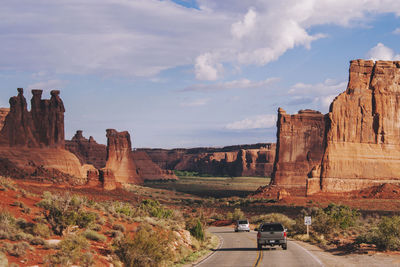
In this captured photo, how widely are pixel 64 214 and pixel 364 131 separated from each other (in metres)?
71.6

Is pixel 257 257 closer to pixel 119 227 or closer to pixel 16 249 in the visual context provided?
pixel 119 227

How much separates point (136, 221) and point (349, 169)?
5989 centimetres

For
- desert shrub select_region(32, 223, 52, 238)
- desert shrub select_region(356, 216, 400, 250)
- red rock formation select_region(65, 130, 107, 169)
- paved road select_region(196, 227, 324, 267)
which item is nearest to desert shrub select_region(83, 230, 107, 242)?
desert shrub select_region(32, 223, 52, 238)

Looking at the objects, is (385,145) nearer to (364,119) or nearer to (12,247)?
(364,119)

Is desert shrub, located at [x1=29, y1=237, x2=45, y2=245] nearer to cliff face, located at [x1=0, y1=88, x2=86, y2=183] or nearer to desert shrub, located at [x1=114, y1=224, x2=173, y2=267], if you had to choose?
desert shrub, located at [x1=114, y1=224, x2=173, y2=267]

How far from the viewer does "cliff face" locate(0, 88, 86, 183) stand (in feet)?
260

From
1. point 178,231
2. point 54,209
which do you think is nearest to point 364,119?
point 178,231

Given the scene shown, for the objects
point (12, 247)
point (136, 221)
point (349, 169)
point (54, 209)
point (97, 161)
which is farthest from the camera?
point (97, 161)

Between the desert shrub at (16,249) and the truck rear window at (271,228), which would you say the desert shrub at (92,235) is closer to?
the desert shrub at (16,249)

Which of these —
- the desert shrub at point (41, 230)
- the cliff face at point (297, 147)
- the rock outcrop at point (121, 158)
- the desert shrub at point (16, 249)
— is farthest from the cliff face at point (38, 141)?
the desert shrub at point (16, 249)

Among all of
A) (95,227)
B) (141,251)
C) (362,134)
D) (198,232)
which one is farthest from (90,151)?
(141,251)

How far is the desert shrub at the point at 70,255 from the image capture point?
46.8ft

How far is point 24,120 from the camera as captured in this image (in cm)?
8875

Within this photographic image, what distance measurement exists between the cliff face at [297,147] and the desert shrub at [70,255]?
83.0 m
